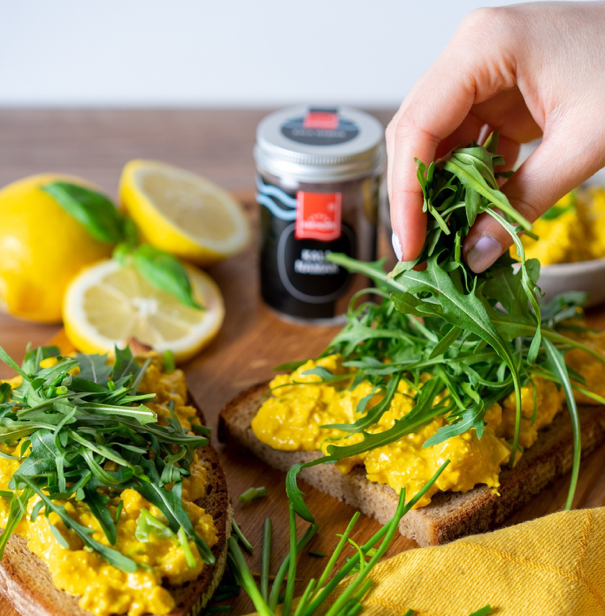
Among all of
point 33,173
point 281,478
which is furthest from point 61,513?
point 33,173

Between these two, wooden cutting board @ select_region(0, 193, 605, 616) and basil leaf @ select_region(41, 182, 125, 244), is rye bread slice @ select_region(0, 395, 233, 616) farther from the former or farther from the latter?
basil leaf @ select_region(41, 182, 125, 244)

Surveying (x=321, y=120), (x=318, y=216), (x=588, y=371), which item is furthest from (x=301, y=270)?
(x=588, y=371)

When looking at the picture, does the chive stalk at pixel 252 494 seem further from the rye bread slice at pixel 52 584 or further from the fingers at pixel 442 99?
the fingers at pixel 442 99

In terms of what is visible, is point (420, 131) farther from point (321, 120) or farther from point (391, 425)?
point (321, 120)

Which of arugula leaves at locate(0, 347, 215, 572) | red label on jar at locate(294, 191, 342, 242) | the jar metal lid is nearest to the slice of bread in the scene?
arugula leaves at locate(0, 347, 215, 572)

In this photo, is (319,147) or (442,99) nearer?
(442,99)

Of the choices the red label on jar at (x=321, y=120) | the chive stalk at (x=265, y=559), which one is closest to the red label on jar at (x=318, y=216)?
the red label on jar at (x=321, y=120)

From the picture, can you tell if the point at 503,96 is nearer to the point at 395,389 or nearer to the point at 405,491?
the point at 395,389
